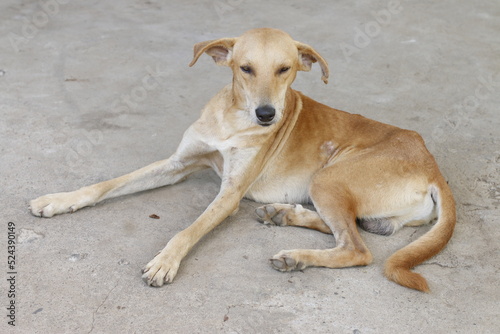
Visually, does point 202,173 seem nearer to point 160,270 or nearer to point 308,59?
point 308,59

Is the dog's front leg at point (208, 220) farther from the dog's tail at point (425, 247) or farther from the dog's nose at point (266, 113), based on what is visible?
the dog's tail at point (425, 247)

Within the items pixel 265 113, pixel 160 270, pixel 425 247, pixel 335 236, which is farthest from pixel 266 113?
pixel 425 247

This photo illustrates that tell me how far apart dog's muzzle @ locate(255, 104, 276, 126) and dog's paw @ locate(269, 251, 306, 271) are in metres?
0.79

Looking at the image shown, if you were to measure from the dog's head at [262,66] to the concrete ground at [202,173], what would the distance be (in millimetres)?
772

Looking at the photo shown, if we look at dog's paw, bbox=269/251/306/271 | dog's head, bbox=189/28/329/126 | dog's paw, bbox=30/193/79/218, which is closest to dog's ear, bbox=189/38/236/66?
dog's head, bbox=189/28/329/126

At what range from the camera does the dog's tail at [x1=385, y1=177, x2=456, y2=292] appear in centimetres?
347

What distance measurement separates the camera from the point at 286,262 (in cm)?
359

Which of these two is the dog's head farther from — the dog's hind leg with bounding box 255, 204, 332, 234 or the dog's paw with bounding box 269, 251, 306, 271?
the dog's paw with bounding box 269, 251, 306, 271

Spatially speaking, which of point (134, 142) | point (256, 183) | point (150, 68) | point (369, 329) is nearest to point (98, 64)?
point (150, 68)

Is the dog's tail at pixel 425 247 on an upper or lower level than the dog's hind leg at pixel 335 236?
upper

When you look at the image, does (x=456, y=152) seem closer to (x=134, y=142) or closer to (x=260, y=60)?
(x=260, y=60)

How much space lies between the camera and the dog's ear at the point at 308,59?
4.07 meters

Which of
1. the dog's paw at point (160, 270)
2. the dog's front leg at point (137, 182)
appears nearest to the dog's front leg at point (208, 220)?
the dog's paw at point (160, 270)

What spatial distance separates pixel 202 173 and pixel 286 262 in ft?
4.61
